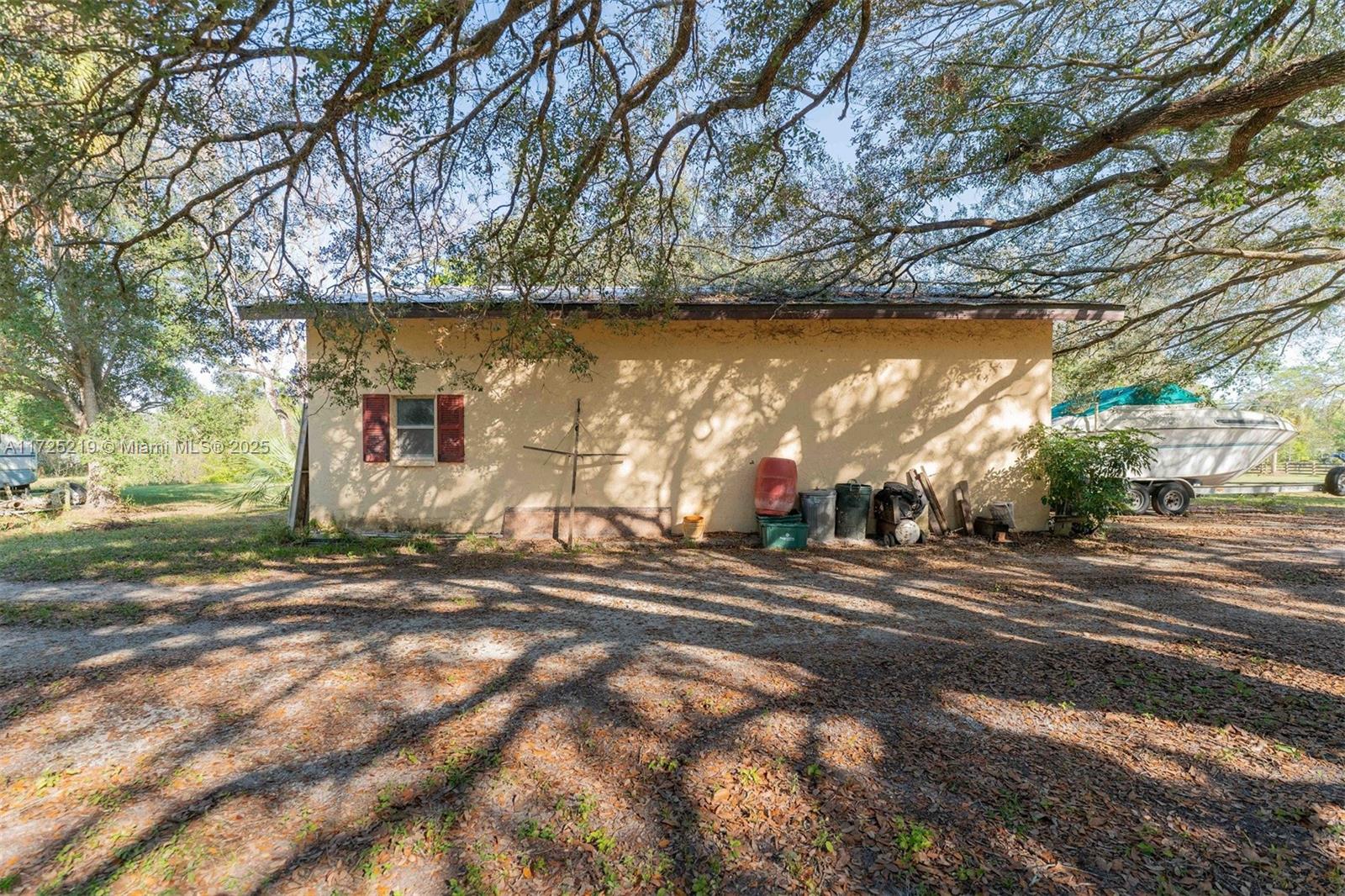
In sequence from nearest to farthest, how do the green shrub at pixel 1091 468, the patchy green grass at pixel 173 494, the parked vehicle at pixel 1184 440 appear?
the green shrub at pixel 1091 468, the parked vehicle at pixel 1184 440, the patchy green grass at pixel 173 494

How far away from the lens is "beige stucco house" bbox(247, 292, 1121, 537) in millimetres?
8695

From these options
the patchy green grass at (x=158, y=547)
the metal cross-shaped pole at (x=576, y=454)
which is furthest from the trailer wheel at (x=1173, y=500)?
the patchy green grass at (x=158, y=547)

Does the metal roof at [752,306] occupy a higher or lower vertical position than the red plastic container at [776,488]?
higher

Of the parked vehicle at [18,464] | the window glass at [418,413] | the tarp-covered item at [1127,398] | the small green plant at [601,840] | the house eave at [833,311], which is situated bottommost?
the small green plant at [601,840]

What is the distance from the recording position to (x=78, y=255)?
569 centimetres

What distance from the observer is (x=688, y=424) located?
8883 mm

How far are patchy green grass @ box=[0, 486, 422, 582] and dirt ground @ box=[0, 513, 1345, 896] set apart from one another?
131 centimetres

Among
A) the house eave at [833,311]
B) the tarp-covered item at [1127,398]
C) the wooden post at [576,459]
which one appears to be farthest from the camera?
the tarp-covered item at [1127,398]

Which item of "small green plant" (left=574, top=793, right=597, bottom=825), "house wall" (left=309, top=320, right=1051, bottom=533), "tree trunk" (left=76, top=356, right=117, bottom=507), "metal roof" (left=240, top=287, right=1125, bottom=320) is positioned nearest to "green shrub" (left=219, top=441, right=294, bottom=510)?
"tree trunk" (left=76, top=356, right=117, bottom=507)

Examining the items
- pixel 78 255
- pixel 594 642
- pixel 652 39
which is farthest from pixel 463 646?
pixel 652 39

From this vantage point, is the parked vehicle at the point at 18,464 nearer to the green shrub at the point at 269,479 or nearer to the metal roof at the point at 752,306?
the green shrub at the point at 269,479

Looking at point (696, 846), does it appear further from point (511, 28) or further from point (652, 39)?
point (652, 39)

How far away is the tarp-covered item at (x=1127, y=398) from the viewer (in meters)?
11.1

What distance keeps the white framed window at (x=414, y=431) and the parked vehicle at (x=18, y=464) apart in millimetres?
10007
